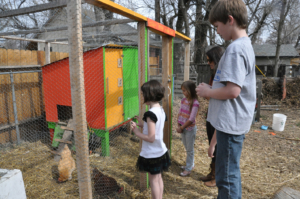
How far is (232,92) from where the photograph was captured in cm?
114

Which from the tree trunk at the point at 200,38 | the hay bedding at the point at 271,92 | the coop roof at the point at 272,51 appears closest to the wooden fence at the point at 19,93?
the hay bedding at the point at 271,92

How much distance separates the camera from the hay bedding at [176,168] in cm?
260

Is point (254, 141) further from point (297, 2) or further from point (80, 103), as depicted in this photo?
point (297, 2)

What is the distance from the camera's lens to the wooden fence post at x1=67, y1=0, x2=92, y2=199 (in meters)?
1.39

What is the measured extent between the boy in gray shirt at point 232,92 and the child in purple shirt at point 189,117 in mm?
1364

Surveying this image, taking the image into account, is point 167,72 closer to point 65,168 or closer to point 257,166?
point 65,168

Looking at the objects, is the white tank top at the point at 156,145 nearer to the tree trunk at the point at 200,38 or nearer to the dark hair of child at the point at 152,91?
the dark hair of child at the point at 152,91

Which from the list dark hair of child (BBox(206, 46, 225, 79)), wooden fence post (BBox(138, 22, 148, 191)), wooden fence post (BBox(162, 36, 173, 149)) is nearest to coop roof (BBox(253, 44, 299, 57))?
wooden fence post (BBox(162, 36, 173, 149))

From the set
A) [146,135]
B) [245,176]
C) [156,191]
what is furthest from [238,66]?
[245,176]

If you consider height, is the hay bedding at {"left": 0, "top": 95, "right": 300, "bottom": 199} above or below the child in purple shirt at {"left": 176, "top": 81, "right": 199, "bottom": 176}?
below

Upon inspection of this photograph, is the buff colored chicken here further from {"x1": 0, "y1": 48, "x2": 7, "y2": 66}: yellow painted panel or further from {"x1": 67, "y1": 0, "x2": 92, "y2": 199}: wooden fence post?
{"x1": 0, "y1": 48, "x2": 7, "y2": 66}: yellow painted panel

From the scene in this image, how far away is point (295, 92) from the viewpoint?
26.5 feet

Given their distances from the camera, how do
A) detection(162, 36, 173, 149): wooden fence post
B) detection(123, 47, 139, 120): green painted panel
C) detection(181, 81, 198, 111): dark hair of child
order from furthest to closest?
detection(123, 47, 139, 120): green painted panel → detection(162, 36, 173, 149): wooden fence post → detection(181, 81, 198, 111): dark hair of child

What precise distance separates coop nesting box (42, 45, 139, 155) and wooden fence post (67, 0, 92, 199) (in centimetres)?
179
